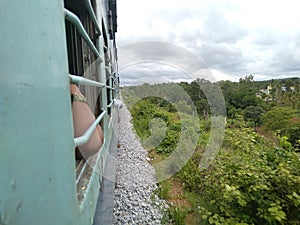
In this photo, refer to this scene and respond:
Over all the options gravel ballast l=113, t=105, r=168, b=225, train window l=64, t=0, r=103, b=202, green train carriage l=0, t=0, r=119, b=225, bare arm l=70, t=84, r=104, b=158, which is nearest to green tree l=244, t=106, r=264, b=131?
gravel ballast l=113, t=105, r=168, b=225

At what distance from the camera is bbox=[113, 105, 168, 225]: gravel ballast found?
2912mm

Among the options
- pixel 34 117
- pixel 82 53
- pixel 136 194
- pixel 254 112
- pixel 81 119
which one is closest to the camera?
pixel 34 117

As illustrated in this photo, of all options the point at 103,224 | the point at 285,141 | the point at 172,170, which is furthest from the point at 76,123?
the point at 172,170

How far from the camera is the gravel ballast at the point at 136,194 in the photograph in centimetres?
291

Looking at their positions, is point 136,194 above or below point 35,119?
below

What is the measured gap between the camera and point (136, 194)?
11.5ft

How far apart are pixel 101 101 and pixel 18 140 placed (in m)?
1.39

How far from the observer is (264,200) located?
2775 mm

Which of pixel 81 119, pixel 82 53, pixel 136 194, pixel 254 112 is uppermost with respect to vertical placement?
pixel 82 53

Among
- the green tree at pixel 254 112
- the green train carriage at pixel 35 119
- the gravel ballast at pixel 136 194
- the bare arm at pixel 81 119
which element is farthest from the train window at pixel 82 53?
the green tree at pixel 254 112

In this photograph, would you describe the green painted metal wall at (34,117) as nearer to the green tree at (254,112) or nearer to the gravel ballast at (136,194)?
the gravel ballast at (136,194)

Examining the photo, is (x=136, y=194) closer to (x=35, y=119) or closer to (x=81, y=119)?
(x=81, y=119)

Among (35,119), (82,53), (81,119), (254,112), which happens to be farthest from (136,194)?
(254,112)

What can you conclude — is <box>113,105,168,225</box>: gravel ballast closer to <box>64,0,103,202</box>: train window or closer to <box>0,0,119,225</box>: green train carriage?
<box>64,0,103,202</box>: train window
